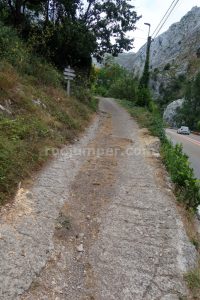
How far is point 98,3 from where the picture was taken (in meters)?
25.4

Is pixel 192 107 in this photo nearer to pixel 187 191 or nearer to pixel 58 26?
pixel 58 26

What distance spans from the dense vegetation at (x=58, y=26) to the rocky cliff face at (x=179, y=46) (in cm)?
6614

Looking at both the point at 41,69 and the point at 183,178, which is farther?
the point at 41,69

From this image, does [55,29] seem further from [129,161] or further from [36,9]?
[129,161]

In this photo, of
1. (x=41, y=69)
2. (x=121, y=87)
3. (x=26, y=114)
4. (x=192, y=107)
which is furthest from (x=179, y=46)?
(x=26, y=114)

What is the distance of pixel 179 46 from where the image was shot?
10819 cm

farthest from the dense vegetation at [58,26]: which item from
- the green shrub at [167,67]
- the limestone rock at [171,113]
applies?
the green shrub at [167,67]

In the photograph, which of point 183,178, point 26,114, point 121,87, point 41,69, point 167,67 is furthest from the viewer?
point 167,67

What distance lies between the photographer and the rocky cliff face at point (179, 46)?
93250mm

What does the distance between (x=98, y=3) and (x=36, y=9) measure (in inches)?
216

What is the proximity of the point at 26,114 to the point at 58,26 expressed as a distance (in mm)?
10997

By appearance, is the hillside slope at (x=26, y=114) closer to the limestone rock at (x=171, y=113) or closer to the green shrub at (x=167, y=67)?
the limestone rock at (x=171, y=113)

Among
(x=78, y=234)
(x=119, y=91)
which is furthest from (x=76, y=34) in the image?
(x=119, y=91)

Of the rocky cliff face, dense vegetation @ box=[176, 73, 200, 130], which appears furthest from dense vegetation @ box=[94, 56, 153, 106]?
the rocky cliff face
